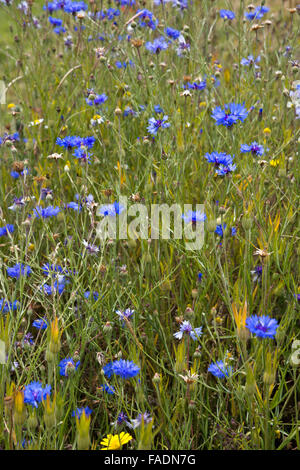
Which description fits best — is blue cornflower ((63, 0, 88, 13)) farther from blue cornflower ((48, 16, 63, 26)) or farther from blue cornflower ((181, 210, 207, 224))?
blue cornflower ((181, 210, 207, 224))

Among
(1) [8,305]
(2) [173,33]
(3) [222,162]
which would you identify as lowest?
(1) [8,305]

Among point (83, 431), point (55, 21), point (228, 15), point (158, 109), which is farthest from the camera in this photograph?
point (55, 21)

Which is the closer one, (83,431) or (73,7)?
(83,431)

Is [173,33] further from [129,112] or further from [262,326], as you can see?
[262,326]

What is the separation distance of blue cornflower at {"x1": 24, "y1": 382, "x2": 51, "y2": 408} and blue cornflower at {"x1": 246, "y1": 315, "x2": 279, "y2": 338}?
1.38 ft

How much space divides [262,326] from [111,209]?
555 mm

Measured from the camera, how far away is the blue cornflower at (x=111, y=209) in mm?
1507

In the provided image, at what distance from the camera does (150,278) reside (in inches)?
63.8

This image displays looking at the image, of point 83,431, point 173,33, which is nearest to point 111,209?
point 83,431

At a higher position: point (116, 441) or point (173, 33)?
point (173, 33)

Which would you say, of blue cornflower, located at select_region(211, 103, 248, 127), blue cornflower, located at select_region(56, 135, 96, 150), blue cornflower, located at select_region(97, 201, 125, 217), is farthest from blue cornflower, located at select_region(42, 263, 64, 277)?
blue cornflower, located at select_region(211, 103, 248, 127)

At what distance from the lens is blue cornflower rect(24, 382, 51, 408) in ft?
3.81

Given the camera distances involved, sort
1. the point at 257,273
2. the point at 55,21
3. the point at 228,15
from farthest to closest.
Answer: the point at 55,21, the point at 228,15, the point at 257,273

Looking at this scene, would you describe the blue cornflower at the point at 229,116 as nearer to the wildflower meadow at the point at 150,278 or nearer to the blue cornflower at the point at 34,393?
the wildflower meadow at the point at 150,278
